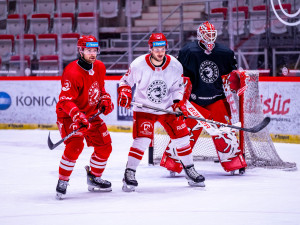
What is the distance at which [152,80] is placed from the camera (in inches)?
170

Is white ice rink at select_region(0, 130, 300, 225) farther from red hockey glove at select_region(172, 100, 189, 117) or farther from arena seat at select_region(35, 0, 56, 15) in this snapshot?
arena seat at select_region(35, 0, 56, 15)

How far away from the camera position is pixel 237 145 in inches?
198

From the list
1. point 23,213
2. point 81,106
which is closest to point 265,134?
point 81,106

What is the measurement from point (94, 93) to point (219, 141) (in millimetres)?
1316

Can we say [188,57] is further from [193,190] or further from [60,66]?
[60,66]

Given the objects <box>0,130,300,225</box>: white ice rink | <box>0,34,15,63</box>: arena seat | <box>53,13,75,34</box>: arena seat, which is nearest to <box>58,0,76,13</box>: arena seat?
<box>53,13,75,34</box>: arena seat

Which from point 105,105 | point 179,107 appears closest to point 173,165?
point 179,107

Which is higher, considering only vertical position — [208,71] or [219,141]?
[208,71]

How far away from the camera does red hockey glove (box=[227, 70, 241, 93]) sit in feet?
16.4

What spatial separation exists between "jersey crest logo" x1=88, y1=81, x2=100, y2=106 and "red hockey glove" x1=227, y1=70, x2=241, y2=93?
4.32 ft

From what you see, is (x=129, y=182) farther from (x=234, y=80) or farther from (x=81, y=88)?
(x=234, y=80)

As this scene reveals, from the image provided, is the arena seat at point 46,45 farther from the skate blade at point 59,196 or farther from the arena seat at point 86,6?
the skate blade at point 59,196

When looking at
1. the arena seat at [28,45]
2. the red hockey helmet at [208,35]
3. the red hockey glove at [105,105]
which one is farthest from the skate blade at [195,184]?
the arena seat at [28,45]

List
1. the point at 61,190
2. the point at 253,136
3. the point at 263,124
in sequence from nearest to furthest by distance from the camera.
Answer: the point at 61,190 → the point at 263,124 → the point at 253,136
